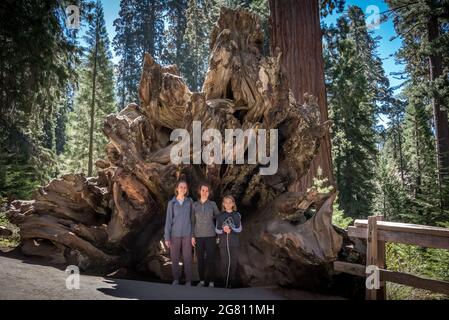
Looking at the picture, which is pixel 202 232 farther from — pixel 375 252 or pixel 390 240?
pixel 390 240

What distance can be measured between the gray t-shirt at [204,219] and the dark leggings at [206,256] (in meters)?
0.10

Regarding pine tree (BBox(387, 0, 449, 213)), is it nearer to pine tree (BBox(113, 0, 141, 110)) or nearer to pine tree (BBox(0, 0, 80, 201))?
pine tree (BBox(0, 0, 80, 201))

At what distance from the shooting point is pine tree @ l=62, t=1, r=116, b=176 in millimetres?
24125

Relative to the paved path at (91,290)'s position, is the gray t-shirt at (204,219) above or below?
above

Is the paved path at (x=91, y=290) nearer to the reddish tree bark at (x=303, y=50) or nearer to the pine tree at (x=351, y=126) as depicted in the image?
the reddish tree bark at (x=303, y=50)

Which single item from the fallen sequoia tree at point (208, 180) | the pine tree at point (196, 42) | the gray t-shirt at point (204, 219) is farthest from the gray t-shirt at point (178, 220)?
the pine tree at point (196, 42)

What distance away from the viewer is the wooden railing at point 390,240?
4.41m

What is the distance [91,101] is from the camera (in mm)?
24156

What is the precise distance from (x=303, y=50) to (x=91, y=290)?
8.26 meters

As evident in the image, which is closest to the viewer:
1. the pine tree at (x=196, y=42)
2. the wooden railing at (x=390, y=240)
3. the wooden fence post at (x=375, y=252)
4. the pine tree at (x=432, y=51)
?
the wooden railing at (x=390, y=240)

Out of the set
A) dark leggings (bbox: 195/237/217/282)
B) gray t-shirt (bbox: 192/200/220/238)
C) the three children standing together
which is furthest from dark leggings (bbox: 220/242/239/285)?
gray t-shirt (bbox: 192/200/220/238)

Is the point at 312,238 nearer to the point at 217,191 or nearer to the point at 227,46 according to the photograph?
the point at 217,191
